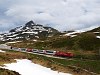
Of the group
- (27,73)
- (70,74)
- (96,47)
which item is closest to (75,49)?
(96,47)

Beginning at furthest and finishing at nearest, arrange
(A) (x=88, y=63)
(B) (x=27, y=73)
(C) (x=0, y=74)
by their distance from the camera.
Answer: (A) (x=88, y=63)
(B) (x=27, y=73)
(C) (x=0, y=74)

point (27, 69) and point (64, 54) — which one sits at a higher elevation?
point (64, 54)

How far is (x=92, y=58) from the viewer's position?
114 m

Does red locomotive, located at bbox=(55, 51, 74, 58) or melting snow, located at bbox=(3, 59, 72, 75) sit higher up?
red locomotive, located at bbox=(55, 51, 74, 58)

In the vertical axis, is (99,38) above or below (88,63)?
above

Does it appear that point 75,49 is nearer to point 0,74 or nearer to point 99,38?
point 99,38

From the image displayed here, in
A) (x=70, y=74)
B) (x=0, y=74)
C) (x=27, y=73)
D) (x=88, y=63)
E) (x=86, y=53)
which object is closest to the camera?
(x=0, y=74)

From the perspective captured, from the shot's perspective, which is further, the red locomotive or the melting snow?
the red locomotive

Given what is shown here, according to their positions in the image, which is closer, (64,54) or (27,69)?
(27,69)

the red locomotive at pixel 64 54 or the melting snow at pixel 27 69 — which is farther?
the red locomotive at pixel 64 54

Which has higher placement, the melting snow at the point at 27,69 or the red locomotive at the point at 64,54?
the red locomotive at the point at 64,54

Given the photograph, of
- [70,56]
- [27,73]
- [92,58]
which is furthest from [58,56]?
[27,73]

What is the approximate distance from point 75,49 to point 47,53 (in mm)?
13082

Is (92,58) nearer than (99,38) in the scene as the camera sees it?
Yes
